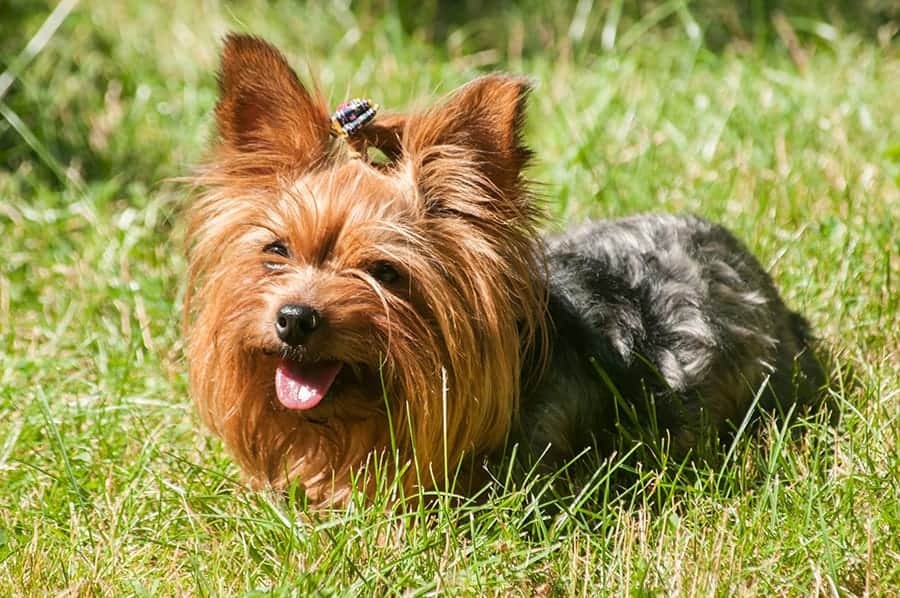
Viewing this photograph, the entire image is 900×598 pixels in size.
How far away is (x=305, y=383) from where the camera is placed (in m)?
3.20

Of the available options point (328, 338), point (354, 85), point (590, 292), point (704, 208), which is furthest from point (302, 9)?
point (328, 338)

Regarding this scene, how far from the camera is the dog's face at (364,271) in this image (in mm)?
3137

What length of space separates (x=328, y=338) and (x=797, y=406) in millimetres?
1758

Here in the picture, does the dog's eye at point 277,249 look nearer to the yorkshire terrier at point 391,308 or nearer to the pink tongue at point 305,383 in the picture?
the yorkshire terrier at point 391,308

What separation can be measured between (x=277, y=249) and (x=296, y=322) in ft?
1.00

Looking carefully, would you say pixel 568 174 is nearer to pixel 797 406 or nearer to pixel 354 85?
pixel 354 85

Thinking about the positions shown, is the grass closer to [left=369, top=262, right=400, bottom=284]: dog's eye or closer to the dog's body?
the dog's body

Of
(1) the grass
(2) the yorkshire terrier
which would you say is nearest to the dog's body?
(2) the yorkshire terrier

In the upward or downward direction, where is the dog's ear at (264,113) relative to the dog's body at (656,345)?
upward

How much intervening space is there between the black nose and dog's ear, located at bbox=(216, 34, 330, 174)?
51 cm

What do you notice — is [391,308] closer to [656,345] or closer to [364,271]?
[364,271]

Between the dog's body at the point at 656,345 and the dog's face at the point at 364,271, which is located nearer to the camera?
the dog's face at the point at 364,271

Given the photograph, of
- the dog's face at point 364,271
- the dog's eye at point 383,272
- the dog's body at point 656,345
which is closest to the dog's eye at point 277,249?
the dog's face at point 364,271

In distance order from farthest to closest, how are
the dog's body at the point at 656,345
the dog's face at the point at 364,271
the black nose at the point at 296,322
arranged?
the dog's body at the point at 656,345 → the dog's face at the point at 364,271 → the black nose at the point at 296,322
